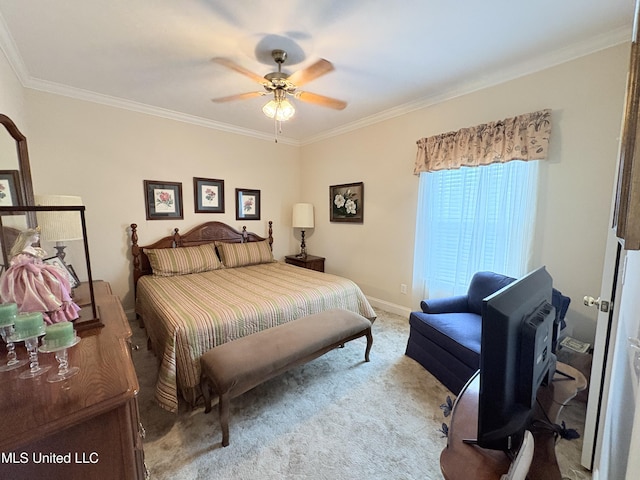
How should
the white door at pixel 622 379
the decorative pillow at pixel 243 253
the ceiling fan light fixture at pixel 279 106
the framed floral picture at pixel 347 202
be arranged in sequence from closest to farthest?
the white door at pixel 622 379, the ceiling fan light fixture at pixel 279 106, the decorative pillow at pixel 243 253, the framed floral picture at pixel 347 202

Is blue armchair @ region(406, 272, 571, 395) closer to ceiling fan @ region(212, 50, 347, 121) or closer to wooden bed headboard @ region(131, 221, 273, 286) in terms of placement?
ceiling fan @ region(212, 50, 347, 121)

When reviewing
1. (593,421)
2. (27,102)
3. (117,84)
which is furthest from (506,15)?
(27,102)

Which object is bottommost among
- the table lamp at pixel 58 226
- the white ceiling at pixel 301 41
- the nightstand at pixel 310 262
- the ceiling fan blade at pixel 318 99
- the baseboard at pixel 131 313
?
the baseboard at pixel 131 313

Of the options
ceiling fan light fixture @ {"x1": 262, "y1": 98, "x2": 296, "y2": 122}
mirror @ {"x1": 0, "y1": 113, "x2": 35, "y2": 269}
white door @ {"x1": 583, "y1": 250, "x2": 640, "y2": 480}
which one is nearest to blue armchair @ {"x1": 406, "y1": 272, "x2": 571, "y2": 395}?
white door @ {"x1": 583, "y1": 250, "x2": 640, "y2": 480}

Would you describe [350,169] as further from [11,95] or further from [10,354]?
[10,354]

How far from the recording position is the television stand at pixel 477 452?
2.41ft

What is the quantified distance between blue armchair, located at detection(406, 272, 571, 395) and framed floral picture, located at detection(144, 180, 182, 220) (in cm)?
321

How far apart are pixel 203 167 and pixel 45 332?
126 inches

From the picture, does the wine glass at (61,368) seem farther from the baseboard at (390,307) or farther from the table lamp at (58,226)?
the baseboard at (390,307)

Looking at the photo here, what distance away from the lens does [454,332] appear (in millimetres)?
2061

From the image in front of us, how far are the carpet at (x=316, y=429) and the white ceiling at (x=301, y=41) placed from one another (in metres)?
2.45

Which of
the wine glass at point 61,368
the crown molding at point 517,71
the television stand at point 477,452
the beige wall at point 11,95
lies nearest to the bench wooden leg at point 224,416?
the wine glass at point 61,368

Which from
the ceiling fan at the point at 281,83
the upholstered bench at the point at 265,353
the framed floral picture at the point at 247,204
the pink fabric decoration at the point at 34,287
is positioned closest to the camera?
the pink fabric decoration at the point at 34,287

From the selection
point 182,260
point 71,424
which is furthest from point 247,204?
point 71,424
